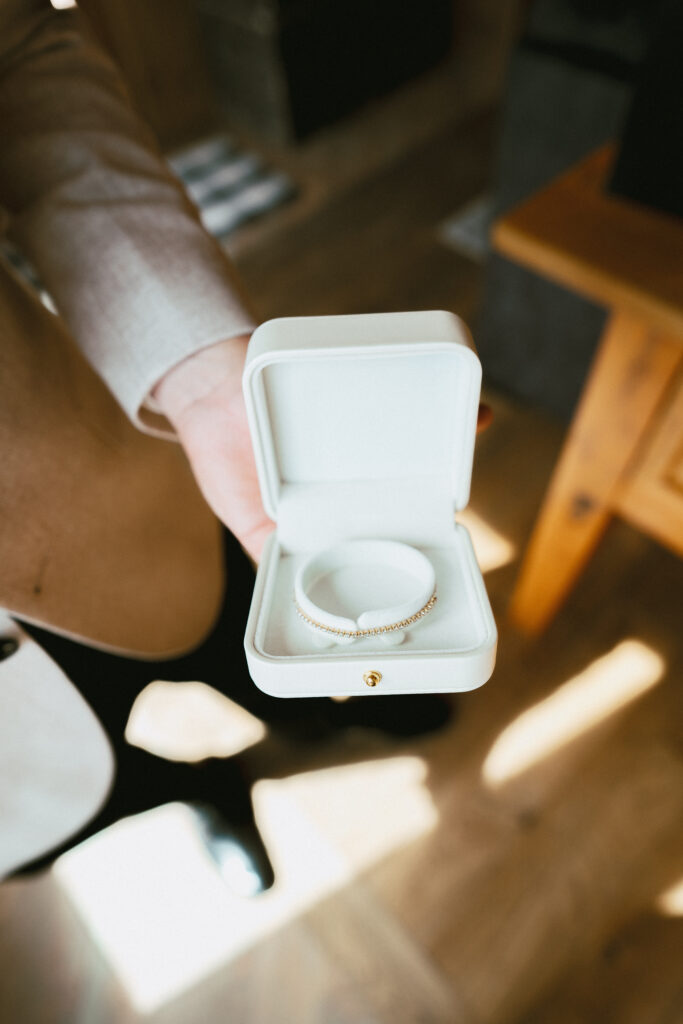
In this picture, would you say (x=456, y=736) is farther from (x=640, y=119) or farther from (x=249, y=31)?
(x=249, y=31)

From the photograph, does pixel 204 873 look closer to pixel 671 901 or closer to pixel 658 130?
pixel 671 901

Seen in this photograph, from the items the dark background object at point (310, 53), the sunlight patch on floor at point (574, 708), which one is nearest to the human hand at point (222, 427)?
the sunlight patch on floor at point (574, 708)

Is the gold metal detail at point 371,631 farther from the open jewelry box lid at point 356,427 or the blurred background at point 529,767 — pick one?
the blurred background at point 529,767

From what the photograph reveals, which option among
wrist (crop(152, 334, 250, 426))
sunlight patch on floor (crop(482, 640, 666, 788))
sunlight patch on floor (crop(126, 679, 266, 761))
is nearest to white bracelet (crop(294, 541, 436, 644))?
wrist (crop(152, 334, 250, 426))

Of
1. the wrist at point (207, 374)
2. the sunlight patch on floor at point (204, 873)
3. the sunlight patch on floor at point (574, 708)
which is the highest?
the wrist at point (207, 374)

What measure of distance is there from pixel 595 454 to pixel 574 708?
1.35 feet

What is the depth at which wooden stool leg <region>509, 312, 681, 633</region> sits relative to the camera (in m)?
0.73

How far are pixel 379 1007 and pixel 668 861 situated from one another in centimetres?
42

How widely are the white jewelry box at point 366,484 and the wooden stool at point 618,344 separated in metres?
0.41

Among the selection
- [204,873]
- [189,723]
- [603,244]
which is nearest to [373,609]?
[189,723]

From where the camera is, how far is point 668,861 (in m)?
0.89

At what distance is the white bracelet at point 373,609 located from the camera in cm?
35

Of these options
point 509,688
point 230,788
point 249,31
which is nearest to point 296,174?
point 249,31

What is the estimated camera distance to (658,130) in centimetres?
68
